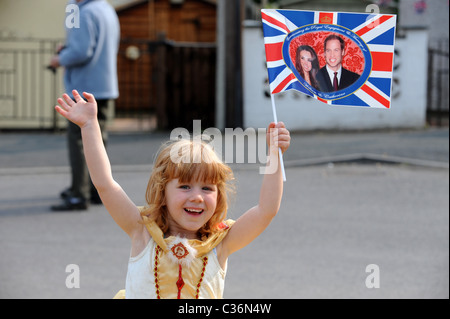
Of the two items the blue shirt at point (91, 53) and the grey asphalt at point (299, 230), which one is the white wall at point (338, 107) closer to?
the grey asphalt at point (299, 230)

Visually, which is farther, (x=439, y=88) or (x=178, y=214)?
(x=439, y=88)

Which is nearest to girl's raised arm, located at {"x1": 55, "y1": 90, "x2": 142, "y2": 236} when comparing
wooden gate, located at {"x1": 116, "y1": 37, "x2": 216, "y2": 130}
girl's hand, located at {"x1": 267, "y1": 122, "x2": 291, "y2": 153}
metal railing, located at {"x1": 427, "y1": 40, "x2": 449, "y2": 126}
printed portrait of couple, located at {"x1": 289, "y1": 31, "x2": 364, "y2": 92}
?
girl's hand, located at {"x1": 267, "y1": 122, "x2": 291, "y2": 153}

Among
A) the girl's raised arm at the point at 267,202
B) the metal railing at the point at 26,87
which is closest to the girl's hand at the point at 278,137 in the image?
the girl's raised arm at the point at 267,202

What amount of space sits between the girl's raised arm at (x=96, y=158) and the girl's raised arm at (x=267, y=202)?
0.30m

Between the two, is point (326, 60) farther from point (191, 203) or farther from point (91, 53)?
point (91, 53)

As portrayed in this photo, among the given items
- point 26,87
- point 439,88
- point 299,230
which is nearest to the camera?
point 299,230

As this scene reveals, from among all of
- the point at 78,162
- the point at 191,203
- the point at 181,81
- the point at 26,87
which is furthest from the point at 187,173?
the point at 26,87

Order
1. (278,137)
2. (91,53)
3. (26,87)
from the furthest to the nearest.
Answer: (26,87)
(91,53)
(278,137)

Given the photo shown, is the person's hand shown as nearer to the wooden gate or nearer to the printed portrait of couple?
the printed portrait of couple

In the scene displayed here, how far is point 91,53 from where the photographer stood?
24.6ft

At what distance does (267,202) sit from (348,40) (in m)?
0.54

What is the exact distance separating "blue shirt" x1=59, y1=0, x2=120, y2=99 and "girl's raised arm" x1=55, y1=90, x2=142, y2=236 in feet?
16.3

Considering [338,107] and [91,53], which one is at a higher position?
[91,53]

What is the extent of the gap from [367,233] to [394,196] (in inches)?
72.0
